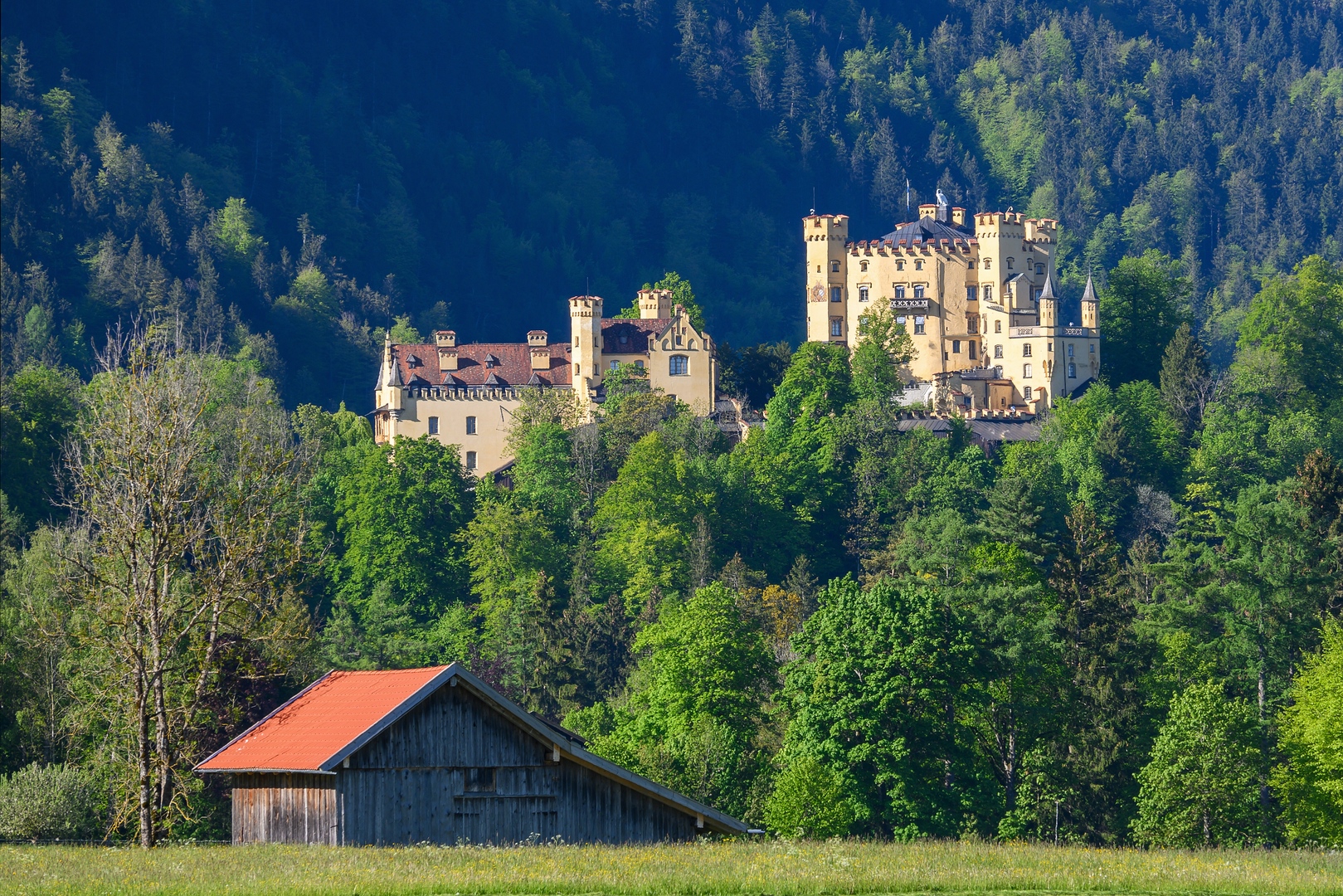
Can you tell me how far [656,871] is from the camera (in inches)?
1702

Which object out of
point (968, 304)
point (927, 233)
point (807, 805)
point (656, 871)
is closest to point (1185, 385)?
point (968, 304)

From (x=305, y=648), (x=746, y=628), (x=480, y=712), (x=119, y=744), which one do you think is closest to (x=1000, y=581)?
(x=746, y=628)

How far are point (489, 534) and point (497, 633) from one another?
10781mm

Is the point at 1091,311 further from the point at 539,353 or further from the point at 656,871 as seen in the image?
the point at 656,871

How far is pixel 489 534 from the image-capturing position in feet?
420

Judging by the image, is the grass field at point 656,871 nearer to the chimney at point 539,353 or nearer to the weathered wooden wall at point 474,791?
the weathered wooden wall at point 474,791

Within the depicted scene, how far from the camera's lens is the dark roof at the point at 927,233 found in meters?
143

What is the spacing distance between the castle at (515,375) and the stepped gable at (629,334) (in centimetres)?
5

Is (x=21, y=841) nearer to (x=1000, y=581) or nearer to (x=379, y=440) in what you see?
(x=1000, y=581)

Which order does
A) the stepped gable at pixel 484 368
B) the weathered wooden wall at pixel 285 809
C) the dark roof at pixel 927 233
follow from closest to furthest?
the weathered wooden wall at pixel 285 809, the stepped gable at pixel 484 368, the dark roof at pixel 927 233

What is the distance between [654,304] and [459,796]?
320ft

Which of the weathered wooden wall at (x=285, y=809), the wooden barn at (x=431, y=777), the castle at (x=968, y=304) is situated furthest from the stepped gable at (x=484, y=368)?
the weathered wooden wall at (x=285, y=809)

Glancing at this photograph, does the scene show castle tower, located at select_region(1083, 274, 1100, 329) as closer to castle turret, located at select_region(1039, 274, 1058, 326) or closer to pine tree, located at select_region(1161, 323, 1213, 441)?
castle turret, located at select_region(1039, 274, 1058, 326)

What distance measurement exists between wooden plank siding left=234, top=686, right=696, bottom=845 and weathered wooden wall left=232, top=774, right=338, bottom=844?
1.0 inches
